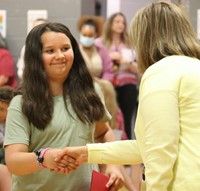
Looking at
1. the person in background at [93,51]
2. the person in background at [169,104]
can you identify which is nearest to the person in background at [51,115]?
the person in background at [169,104]

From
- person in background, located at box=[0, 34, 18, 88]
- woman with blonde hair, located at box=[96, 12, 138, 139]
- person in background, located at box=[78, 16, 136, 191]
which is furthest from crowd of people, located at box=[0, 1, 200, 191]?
woman with blonde hair, located at box=[96, 12, 138, 139]

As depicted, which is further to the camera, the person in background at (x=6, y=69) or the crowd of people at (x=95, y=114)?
the person in background at (x=6, y=69)

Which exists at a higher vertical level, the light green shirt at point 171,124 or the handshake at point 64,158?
the light green shirt at point 171,124

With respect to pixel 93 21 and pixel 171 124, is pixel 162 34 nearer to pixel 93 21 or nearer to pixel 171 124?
pixel 171 124

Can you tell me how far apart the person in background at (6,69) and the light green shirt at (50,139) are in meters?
3.44

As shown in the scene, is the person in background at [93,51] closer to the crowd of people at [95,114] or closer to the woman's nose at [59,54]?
the crowd of people at [95,114]

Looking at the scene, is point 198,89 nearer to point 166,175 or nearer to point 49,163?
point 166,175

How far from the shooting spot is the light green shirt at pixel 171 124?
1.70 metres

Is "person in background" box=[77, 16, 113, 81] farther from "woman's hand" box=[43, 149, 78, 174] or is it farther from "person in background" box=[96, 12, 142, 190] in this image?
"woman's hand" box=[43, 149, 78, 174]

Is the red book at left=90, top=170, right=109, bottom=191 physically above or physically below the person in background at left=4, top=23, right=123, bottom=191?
below

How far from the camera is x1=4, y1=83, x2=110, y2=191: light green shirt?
7.42 ft

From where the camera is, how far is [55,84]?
7.97 ft

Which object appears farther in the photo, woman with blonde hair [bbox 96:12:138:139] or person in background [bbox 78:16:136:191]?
woman with blonde hair [bbox 96:12:138:139]

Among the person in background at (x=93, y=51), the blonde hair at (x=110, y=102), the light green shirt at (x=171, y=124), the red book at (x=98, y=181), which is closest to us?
the light green shirt at (x=171, y=124)
